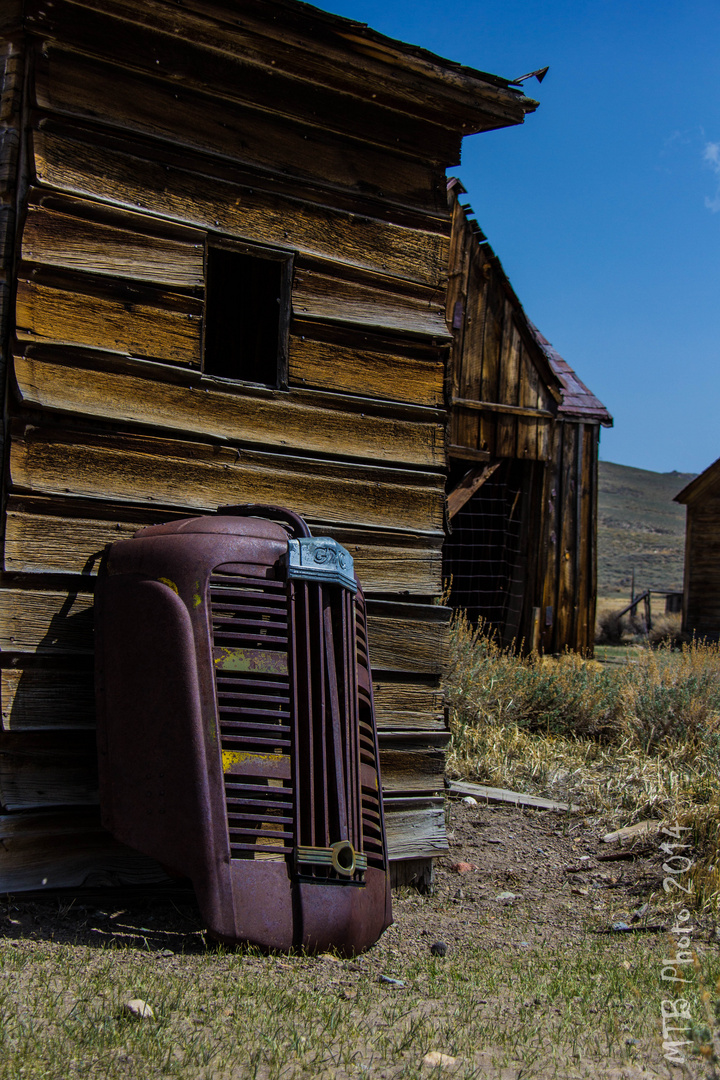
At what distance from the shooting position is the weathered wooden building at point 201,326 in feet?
13.5

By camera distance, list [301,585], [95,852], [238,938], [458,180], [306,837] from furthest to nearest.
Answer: [458,180] → [95,852] → [301,585] → [306,837] → [238,938]

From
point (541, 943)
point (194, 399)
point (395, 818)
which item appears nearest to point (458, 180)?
point (194, 399)

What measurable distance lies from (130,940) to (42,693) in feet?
3.65

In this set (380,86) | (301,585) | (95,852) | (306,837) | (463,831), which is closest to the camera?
(306,837)

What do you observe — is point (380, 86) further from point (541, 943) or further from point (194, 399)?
point (541, 943)

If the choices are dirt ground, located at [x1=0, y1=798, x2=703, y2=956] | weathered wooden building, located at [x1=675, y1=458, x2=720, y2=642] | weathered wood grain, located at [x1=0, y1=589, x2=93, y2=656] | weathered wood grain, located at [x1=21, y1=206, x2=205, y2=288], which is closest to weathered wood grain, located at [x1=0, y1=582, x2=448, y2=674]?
weathered wood grain, located at [x1=0, y1=589, x2=93, y2=656]

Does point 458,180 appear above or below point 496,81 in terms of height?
above

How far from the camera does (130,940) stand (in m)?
3.77

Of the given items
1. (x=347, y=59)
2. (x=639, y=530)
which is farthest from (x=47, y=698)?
(x=639, y=530)

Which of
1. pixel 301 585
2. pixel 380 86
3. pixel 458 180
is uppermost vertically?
pixel 458 180

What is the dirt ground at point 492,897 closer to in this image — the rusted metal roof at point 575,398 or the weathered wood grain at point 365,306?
the weathered wood grain at point 365,306

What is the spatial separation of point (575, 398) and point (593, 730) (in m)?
4.98

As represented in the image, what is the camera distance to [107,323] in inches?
171

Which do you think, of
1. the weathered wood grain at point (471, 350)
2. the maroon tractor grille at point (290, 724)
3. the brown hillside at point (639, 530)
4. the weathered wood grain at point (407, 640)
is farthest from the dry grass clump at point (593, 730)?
the brown hillside at point (639, 530)
